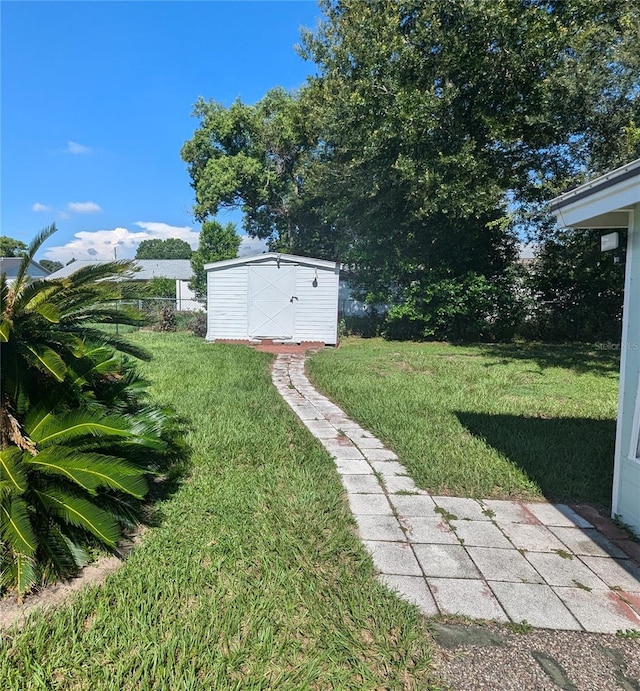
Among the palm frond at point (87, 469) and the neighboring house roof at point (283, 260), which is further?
the neighboring house roof at point (283, 260)

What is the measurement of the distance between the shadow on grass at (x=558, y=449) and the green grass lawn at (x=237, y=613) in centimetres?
179

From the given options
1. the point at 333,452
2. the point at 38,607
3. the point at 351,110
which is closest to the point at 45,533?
the point at 38,607

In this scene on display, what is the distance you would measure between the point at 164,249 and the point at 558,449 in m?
63.6

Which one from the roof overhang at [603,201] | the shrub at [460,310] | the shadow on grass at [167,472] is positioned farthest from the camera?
the shrub at [460,310]

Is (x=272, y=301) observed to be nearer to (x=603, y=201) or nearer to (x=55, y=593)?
(x=603, y=201)

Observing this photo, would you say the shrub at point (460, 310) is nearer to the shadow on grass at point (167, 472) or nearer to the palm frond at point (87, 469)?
the shadow on grass at point (167, 472)

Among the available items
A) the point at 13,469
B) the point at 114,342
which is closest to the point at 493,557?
the point at 13,469

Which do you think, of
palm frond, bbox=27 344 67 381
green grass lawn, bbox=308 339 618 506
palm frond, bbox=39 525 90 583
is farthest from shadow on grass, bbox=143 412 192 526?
green grass lawn, bbox=308 339 618 506

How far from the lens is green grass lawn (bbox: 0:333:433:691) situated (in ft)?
5.32

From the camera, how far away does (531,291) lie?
1359cm

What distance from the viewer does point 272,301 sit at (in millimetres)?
12023

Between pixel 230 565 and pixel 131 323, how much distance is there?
1.65 meters

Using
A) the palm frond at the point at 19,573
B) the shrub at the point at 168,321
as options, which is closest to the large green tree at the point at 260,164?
the shrub at the point at 168,321

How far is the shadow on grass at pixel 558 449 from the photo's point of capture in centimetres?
339
